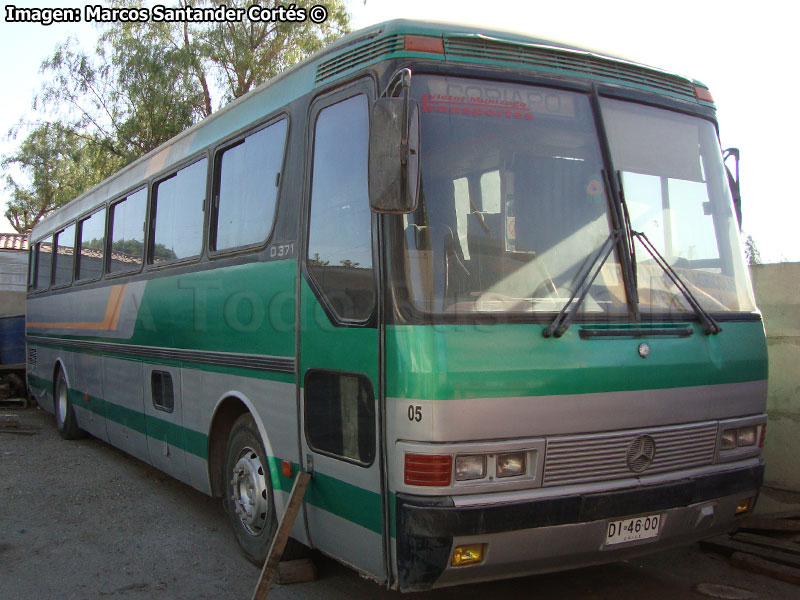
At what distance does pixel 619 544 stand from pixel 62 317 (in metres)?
8.89

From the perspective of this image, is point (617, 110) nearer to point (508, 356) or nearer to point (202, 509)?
point (508, 356)

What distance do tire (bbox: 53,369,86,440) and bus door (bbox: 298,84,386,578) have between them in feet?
23.0

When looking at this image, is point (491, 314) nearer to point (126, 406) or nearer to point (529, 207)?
point (529, 207)

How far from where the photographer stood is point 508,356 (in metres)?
3.82

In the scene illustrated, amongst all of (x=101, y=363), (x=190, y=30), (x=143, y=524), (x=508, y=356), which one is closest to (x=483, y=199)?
(x=508, y=356)

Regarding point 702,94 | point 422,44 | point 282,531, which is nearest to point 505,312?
point 422,44

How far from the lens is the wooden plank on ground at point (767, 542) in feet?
17.0

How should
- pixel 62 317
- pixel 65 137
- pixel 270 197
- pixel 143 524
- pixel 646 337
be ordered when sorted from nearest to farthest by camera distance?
1. pixel 646 337
2. pixel 270 197
3. pixel 143 524
4. pixel 62 317
5. pixel 65 137

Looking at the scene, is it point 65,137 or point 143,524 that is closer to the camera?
point 143,524

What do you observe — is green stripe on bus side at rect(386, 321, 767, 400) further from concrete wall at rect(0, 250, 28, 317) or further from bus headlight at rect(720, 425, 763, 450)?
concrete wall at rect(0, 250, 28, 317)

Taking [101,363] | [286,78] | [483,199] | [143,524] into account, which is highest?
[286,78]

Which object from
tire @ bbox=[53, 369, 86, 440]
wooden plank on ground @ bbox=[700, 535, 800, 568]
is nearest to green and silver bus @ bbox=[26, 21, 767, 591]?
wooden plank on ground @ bbox=[700, 535, 800, 568]

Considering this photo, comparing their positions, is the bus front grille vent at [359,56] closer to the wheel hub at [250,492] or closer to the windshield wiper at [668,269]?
the windshield wiper at [668,269]

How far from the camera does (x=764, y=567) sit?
16.4 feet
